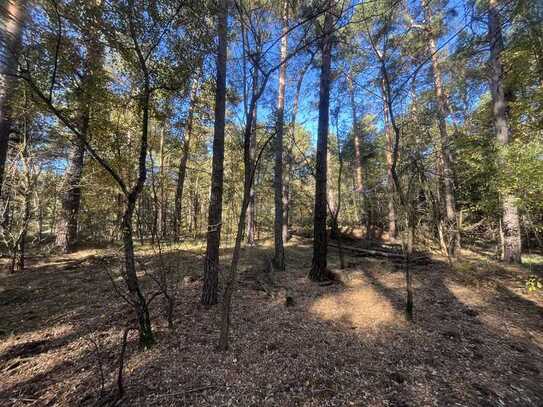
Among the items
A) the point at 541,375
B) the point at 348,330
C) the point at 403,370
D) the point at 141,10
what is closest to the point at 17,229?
the point at 141,10

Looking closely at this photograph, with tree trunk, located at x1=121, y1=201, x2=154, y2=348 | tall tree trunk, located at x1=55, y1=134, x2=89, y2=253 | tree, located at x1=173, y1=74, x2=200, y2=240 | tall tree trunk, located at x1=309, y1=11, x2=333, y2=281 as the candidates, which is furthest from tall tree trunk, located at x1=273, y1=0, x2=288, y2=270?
tall tree trunk, located at x1=55, y1=134, x2=89, y2=253

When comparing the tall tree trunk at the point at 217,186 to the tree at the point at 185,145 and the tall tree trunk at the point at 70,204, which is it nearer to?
the tree at the point at 185,145

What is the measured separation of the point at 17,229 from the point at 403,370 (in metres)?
9.07

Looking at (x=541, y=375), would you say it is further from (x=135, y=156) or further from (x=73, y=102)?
(x=135, y=156)

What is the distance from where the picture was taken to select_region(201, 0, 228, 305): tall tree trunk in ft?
13.4

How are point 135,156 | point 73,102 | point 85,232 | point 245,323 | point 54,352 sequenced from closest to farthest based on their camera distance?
point 54,352 < point 245,323 < point 73,102 < point 135,156 < point 85,232

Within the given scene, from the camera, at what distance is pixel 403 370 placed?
2.69 meters

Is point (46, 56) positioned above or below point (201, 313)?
above

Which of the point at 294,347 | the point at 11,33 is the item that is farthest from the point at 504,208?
the point at 11,33

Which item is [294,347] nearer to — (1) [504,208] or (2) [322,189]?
(2) [322,189]

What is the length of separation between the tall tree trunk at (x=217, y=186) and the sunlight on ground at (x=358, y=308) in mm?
1950

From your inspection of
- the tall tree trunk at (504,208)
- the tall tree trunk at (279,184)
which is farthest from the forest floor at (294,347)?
the tall tree trunk at (279,184)

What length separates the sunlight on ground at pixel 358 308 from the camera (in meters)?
3.88

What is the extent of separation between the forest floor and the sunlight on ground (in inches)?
1.3
